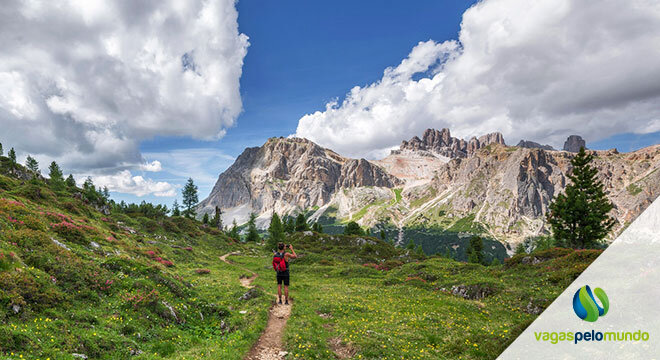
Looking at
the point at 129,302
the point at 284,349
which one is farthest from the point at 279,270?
the point at 129,302

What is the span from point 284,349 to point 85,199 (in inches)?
3193

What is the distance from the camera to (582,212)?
50125 mm

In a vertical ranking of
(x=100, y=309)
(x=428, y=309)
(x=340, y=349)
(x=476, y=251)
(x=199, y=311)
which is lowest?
(x=476, y=251)

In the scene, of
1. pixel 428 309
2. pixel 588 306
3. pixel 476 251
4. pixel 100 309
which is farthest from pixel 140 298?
pixel 476 251

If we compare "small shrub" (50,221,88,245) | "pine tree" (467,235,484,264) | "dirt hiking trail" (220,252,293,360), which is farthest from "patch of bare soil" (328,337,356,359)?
"pine tree" (467,235,484,264)

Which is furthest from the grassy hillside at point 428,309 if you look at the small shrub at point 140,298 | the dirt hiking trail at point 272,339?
the small shrub at point 140,298

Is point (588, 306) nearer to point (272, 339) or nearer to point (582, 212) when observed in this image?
point (272, 339)

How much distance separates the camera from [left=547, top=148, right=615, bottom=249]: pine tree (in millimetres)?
49656

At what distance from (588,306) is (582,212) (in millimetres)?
44274

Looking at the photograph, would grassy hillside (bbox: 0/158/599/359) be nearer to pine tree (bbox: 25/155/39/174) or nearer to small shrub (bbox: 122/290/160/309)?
small shrub (bbox: 122/290/160/309)

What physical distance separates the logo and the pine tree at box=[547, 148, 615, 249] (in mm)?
42042

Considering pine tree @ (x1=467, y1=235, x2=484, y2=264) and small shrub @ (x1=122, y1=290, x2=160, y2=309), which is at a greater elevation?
small shrub @ (x1=122, y1=290, x2=160, y2=309)

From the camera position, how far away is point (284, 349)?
14133 mm

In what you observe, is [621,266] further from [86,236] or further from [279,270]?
[86,236]
